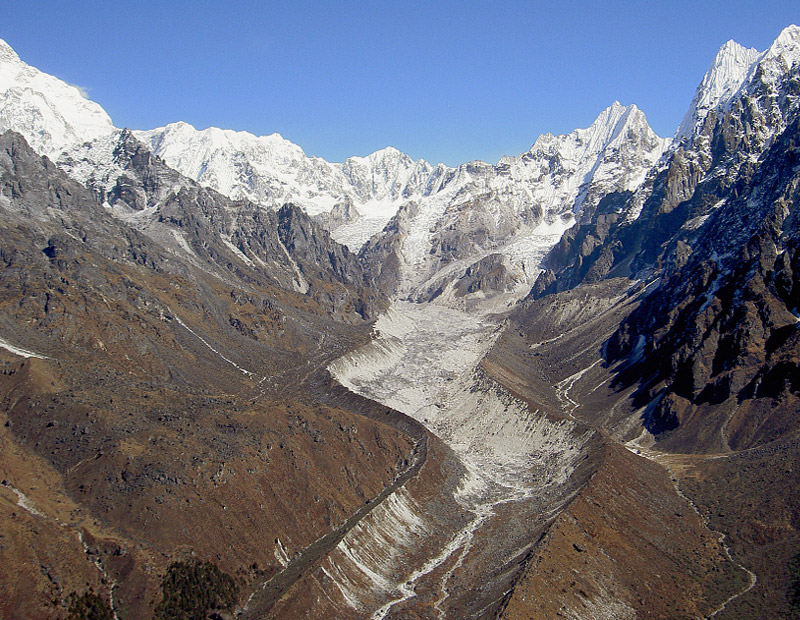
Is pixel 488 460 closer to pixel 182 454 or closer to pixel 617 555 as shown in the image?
pixel 617 555

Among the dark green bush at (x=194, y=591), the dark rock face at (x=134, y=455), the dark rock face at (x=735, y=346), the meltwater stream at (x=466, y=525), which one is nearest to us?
the dark green bush at (x=194, y=591)

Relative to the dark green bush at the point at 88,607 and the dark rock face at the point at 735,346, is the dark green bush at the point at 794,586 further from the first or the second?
the dark green bush at the point at 88,607

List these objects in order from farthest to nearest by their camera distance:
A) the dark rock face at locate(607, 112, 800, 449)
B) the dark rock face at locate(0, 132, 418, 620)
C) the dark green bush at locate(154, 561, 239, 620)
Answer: the dark rock face at locate(607, 112, 800, 449) < the dark rock face at locate(0, 132, 418, 620) < the dark green bush at locate(154, 561, 239, 620)

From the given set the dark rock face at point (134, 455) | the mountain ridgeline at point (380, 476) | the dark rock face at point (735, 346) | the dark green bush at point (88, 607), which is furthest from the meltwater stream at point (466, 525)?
the dark rock face at point (735, 346)

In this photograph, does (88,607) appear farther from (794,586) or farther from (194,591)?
(794,586)

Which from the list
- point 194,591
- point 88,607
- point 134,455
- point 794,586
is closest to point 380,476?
point 134,455

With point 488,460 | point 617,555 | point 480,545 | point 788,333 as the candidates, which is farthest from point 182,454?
point 788,333

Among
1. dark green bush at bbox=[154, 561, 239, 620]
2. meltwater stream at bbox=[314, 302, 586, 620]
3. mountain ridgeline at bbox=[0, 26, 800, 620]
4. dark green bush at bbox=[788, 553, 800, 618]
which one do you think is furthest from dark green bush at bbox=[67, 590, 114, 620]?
dark green bush at bbox=[788, 553, 800, 618]

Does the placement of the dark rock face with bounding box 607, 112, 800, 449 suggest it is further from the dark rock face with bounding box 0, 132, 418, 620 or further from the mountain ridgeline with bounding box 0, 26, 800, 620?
the dark rock face with bounding box 0, 132, 418, 620
